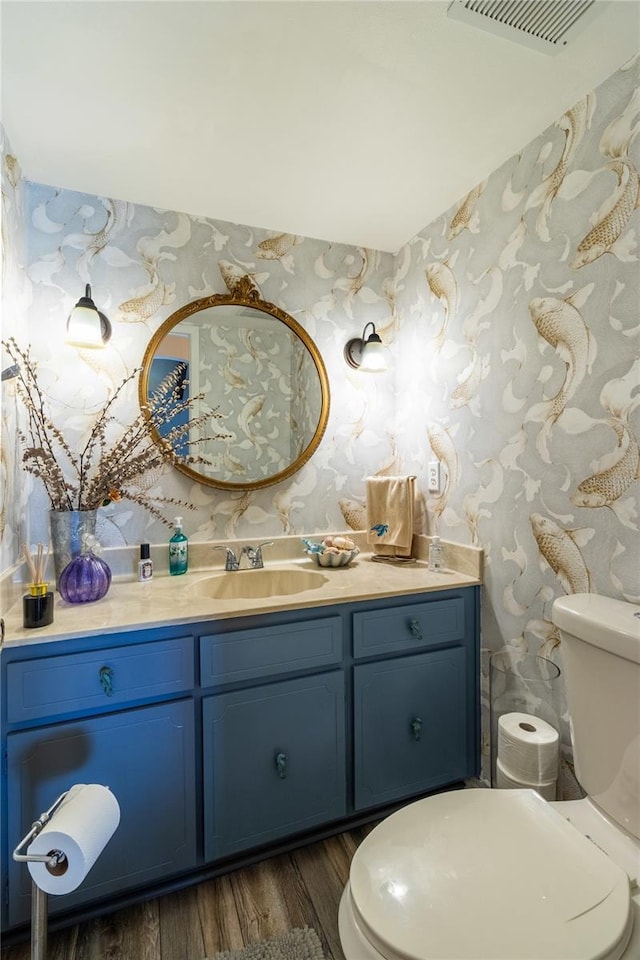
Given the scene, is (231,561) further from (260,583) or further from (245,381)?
(245,381)

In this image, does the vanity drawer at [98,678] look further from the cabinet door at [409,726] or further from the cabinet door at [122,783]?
the cabinet door at [409,726]

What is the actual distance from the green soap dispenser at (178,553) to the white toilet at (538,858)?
3.65 feet

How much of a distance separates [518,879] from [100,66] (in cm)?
208

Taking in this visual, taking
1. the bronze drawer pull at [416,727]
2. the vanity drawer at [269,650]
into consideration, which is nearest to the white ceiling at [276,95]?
the vanity drawer at [269,650]

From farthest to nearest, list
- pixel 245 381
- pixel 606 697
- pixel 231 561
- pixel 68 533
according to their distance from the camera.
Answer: pixel 245 381 < pixel 231 561 < pixel 68 533 < pixel 606 697

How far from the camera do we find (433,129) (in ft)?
4.64

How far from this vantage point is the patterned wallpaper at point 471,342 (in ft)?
4.09

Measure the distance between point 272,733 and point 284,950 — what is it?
0.48 meters

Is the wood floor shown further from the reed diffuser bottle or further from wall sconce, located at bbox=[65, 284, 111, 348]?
wall sconce, located at bbox=[65, 284, 111, 348]

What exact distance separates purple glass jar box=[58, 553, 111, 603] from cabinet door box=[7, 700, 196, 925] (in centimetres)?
36

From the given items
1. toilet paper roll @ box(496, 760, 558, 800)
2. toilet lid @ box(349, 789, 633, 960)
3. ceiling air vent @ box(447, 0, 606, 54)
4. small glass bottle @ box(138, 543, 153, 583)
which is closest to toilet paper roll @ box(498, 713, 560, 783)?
toilet paper roll @ box(496, 760, 558, 800)

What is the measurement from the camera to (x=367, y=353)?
207 cm

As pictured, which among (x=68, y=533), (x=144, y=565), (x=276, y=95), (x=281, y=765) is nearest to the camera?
(x=276, y=95)

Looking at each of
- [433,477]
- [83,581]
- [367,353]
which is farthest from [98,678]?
[367,353]
